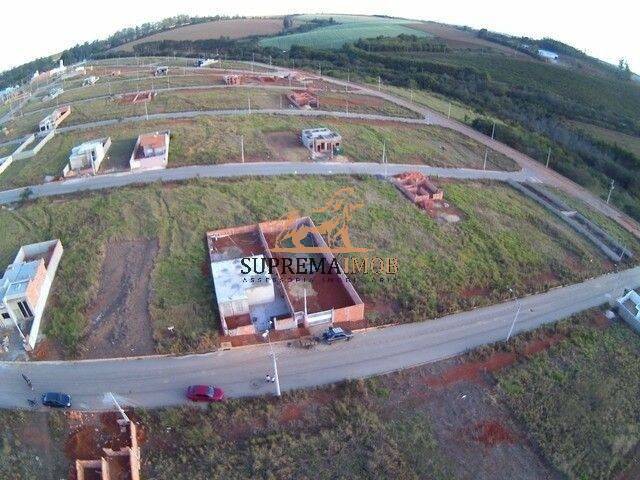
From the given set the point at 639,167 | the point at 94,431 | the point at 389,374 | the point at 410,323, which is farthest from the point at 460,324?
the point at 639,167

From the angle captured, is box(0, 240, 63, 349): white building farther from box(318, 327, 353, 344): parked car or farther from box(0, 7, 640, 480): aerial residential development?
box(318, 327, 353, 344): parked car

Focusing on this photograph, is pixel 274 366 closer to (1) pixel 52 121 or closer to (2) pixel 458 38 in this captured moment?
(1) pixel 52 121

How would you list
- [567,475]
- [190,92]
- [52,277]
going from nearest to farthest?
[567,475], [52,277], [190,92]

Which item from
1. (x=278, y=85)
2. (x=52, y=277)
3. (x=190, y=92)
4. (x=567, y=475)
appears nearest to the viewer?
(x=567, y=475)

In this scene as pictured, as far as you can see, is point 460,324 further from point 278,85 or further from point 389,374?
point 278,85

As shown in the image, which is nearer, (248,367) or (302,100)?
(248,367)

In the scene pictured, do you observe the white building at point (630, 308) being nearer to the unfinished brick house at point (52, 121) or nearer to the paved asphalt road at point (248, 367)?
the paved asphalt road at point (248, 367)

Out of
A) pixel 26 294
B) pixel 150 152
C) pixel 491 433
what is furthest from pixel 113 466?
pixel 150 152

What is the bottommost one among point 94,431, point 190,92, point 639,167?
point 639,167
